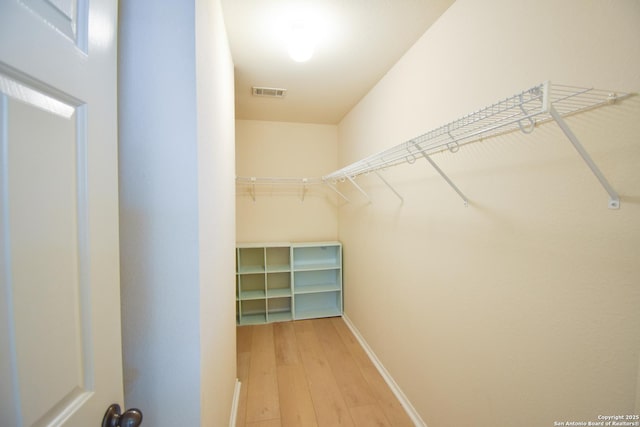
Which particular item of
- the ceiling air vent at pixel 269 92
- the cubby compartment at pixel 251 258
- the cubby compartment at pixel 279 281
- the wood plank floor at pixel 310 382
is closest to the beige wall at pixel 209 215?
the wood plank floor at pixel 310 382

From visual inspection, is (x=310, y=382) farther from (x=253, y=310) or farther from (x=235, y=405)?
(x=253, y=310)

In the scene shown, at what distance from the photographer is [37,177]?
17.2 inches

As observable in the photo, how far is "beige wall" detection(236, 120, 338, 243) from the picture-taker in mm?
3197

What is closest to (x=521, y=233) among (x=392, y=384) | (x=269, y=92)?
(x=392, y=384)

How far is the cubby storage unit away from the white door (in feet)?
7.94

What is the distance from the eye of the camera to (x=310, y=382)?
201cm

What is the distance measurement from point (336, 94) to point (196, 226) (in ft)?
6.94

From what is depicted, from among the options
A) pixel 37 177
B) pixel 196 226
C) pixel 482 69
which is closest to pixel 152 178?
pixel 196 226

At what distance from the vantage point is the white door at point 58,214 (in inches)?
15.4

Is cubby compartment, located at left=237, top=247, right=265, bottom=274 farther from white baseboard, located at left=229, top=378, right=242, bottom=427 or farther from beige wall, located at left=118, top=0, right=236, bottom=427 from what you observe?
beige wall, located at left=118, top=0, right=236, bottom=427

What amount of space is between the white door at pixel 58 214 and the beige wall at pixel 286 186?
2.58m

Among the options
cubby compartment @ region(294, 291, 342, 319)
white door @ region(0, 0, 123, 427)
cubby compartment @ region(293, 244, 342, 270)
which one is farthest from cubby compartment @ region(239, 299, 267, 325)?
white door @ region(0, 0, 123, 427)

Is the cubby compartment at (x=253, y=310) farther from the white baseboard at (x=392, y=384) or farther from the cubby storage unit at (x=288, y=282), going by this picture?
the white baseboard at (x=392, y=384)

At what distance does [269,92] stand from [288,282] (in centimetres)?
232
